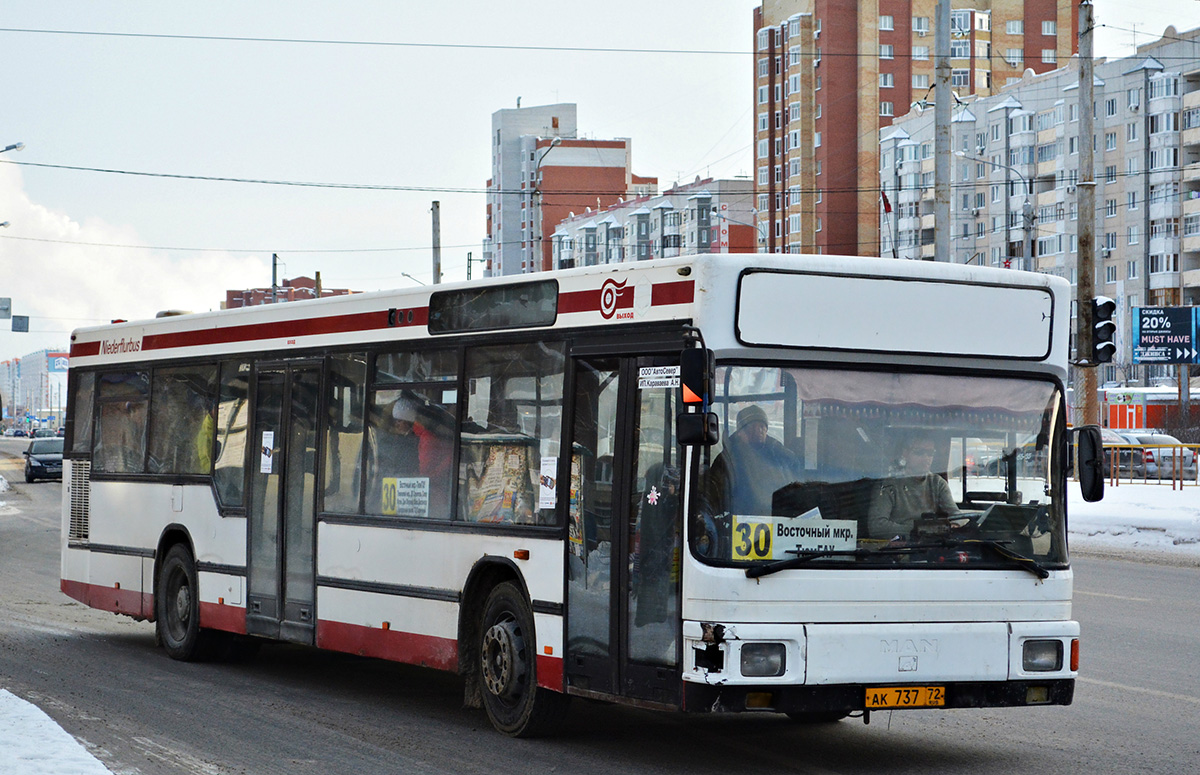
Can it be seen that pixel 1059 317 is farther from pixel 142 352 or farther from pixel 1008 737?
pixel 142 352

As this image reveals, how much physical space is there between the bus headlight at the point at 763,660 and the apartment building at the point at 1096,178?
8429cm

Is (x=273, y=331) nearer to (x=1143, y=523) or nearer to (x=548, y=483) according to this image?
(x=548, y=483)

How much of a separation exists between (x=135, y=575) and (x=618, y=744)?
6335 millimetres

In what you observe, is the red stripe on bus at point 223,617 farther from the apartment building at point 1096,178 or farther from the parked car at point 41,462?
the apartment building at point 1096,178

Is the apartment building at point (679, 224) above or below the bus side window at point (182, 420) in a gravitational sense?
above

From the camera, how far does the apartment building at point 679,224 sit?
131 m

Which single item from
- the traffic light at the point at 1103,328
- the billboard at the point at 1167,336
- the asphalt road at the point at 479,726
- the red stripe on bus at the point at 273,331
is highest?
the billboard at the point at 1167,336

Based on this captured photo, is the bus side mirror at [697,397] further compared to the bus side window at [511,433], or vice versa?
the bus side window at [511,433]

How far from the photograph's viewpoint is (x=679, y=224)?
136 m

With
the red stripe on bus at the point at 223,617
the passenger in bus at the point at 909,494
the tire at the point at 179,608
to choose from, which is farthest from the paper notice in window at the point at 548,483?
the tire at the point at 179,608

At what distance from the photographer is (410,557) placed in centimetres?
1019

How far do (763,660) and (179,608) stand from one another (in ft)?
22.6

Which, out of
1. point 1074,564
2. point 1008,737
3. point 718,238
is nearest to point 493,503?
point 1008,737

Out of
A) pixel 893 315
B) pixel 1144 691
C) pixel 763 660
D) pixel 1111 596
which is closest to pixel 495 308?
pixel 893 315
